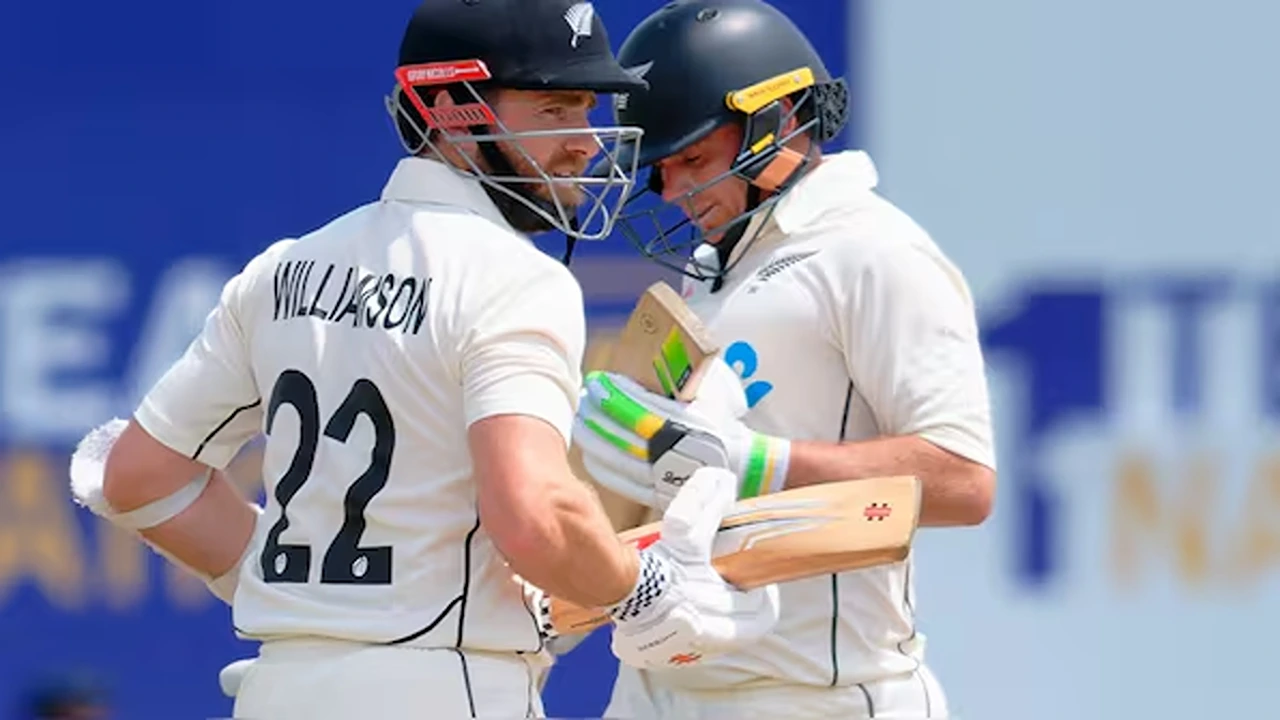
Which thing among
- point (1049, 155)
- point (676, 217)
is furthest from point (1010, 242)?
point (676, 217)

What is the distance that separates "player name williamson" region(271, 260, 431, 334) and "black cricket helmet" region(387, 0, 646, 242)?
0.77ft

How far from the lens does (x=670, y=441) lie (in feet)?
12.0

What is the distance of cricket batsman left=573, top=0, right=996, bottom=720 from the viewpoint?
373 centimetres

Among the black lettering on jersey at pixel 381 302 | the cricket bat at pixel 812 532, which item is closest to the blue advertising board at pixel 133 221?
the cricket bat at pixel 812 532

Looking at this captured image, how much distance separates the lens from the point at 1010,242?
22.4 feet

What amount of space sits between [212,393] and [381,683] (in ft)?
1.75

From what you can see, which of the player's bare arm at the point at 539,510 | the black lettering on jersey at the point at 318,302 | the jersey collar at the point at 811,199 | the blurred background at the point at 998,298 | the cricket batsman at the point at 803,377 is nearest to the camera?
the player's bare arm at the point at 539,510

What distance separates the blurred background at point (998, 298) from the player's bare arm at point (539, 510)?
3680 mm

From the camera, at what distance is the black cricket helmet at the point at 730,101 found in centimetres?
399

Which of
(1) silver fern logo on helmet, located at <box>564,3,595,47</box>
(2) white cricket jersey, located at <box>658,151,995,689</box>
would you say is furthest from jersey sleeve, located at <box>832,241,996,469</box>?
(1) silver fern logo on helmet, located at <box>564,3,595,47</box>

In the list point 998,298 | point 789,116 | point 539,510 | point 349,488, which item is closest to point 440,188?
point 349,488

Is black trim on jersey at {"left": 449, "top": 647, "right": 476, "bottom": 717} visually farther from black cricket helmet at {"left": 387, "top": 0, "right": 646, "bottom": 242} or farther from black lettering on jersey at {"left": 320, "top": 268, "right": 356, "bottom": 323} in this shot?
black cricket helmet at {"left": 387, "top": 0, "right": 646, "bottom": 242}

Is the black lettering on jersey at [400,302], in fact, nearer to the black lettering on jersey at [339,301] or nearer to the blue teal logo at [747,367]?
the black lettering on jersey at [339,301]

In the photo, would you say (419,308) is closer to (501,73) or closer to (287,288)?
(287,288)
